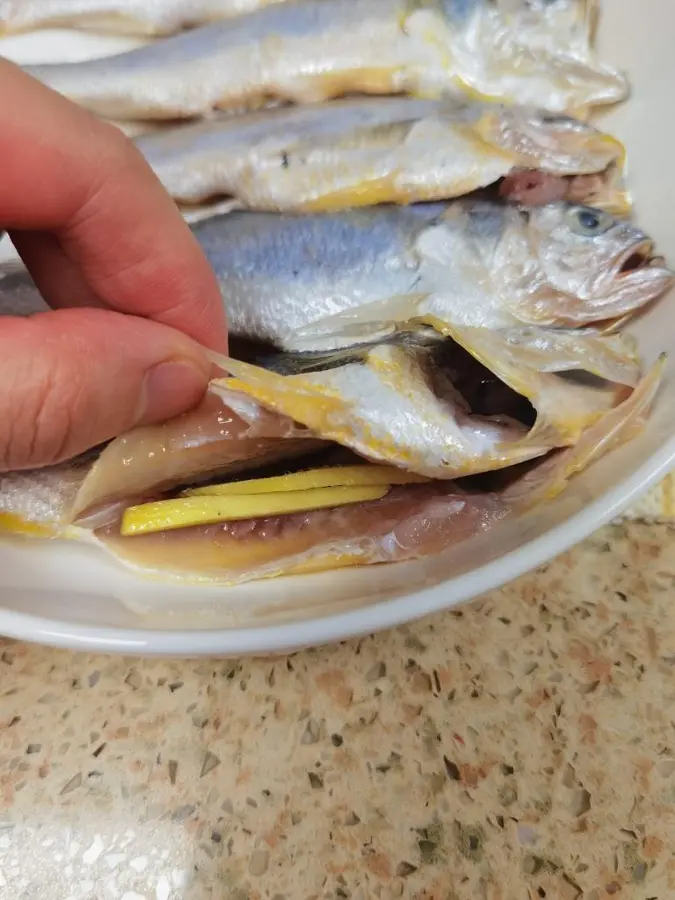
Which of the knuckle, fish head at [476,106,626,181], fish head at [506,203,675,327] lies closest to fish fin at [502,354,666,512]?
fish head at [506,203,675,327]

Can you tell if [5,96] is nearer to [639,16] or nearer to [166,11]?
[166,11]

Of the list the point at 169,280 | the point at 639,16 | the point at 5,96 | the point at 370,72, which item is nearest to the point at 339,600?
the point at 169,280

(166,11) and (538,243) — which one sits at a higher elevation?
(166,11)

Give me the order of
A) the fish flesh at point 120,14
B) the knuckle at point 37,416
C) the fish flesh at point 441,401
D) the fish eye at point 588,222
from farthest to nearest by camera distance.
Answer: the fish flesh at point 120,14
the fish eye at point 588,222
the fish flesh at point 441,401
the knuckle at point 37,416

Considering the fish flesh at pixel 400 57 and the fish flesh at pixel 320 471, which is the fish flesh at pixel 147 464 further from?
the fish flesh at pixel 400 57

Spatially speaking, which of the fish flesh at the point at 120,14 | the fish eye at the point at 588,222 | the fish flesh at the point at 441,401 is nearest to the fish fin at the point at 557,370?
the fish flesh at the point at 441,401

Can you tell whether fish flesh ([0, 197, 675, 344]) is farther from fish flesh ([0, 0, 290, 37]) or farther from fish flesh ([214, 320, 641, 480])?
fish flesh ([0, 0, 290, 37])
